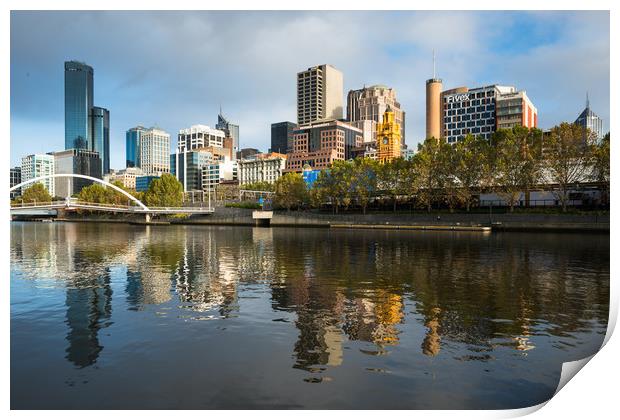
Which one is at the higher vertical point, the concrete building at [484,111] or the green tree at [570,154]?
the concrete building at [484,111]

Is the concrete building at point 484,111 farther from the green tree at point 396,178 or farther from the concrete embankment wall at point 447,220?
the concrete embankment wall at point 447,220

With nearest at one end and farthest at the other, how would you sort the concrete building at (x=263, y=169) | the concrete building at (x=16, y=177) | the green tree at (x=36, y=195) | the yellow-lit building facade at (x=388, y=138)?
the green tree at (x=36, y=195) → the concrete building at (x=16, y=177) → the yellow-lit building facade at (x=388, y=138) → the concrete building at (x=263, y=169)

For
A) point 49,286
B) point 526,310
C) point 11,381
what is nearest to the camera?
point 11,381

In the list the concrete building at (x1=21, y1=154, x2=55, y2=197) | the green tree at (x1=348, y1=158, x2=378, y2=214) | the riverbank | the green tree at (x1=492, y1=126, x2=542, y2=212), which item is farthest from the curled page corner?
the concrete building at (x1=21, y1=154, x2=55, y2=197)

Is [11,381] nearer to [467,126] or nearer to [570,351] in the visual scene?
[570,351]

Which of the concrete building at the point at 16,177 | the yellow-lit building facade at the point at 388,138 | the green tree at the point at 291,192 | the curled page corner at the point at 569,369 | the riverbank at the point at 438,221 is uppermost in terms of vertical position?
the yellow-lit building facade at the point at 388,138

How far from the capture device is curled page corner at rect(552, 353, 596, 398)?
350 inches

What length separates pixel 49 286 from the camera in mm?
18938

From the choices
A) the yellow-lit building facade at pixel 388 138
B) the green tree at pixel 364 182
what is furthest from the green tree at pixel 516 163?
the yellow-lit building facade at pixel 388 138

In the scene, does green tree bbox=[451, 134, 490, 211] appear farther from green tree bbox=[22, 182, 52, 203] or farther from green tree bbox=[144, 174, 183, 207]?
green tree bbox=[22, 182, 52, 203]

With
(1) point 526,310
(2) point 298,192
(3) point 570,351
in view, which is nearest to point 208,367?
(3) point 570,351

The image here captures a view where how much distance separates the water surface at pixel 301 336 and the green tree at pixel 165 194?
324 feet

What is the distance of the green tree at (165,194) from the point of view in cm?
11844
